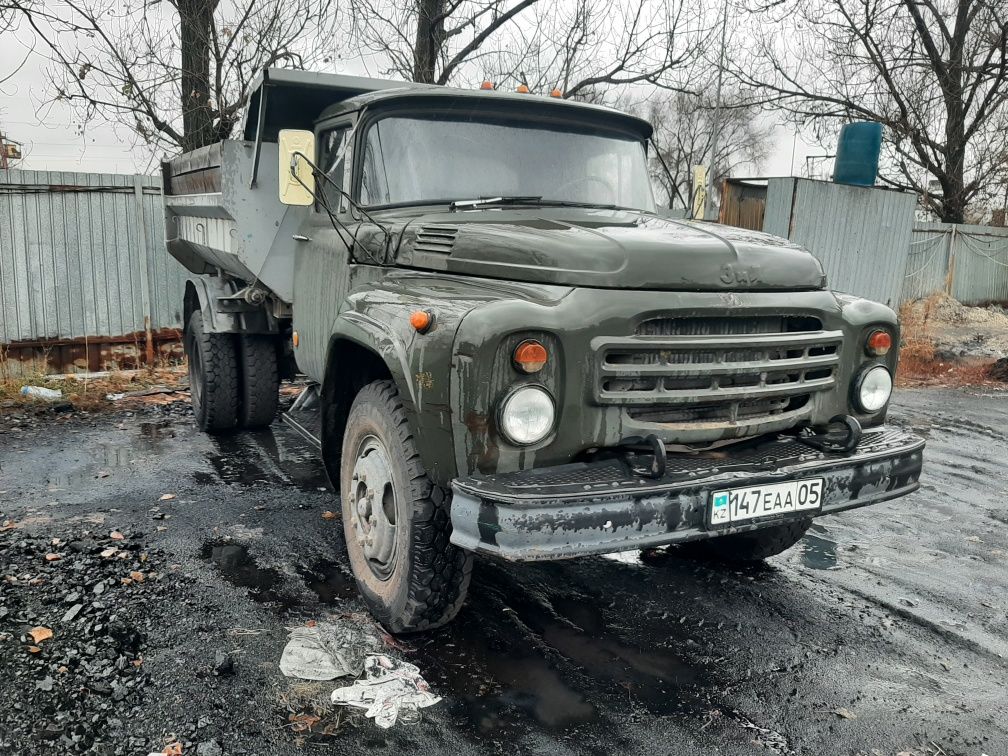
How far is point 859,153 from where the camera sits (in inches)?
485

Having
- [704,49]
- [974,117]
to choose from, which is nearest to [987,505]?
[704,49]

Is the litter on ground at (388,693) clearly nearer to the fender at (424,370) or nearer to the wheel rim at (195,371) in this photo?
the fender at (424,370)

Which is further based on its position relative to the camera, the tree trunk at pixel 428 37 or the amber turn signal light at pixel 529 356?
the tree trunk at pixel 428 37

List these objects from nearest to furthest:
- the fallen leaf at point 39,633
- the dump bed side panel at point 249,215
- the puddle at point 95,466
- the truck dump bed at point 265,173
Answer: the fallen leaf at point 39,633 < the truck dump bed at point 265,173 < the dump bed side panel at point 249,215 < the puddle at point 95,466

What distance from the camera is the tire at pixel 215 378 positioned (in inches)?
244

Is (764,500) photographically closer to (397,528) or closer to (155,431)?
(397,528)

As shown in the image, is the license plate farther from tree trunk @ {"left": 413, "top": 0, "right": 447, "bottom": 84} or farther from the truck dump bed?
tree trunk @ {"left": 413, "top": 0, "right": 447, "bottom": 84}

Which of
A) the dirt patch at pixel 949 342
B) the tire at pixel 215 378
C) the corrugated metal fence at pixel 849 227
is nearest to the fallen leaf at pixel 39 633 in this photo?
the tire at pixel 215 378

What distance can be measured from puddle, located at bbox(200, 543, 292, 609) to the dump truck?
46 centimetres

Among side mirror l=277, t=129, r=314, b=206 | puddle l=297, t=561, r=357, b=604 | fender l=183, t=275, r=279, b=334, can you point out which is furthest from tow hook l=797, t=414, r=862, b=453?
fender l=183, t=275, r=279, b=334

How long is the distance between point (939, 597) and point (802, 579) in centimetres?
63

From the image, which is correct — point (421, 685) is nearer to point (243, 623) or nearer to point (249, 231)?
point (243, 623)

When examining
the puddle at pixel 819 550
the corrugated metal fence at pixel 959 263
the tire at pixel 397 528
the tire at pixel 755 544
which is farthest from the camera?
the corrugated metal fence at pixel 959 263

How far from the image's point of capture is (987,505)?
17.3 feet
